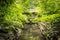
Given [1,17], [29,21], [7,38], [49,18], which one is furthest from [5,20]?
[29,21]

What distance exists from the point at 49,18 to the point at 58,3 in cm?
131

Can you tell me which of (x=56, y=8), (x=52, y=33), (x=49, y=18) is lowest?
(x=52, y=33)

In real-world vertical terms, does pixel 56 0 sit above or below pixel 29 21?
above

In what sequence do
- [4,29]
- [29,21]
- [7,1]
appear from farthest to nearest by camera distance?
1. [29,21]
2. [4,29]
3. [7,1]

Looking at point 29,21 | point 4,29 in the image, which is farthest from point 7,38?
point 29,21

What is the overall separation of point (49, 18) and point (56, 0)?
141 cm

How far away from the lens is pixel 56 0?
12086mm

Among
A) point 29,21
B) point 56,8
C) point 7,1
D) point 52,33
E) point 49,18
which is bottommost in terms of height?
point 29,21

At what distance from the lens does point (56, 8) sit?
12.1 meters

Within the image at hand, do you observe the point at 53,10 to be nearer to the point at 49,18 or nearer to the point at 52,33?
the point at 49,18

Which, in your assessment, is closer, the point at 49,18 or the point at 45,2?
the point at 49,18

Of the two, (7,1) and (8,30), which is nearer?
(7,1)

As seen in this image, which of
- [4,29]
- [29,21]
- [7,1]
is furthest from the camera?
[29,21]

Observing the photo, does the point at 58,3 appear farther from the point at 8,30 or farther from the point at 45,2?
the point at 8,30
